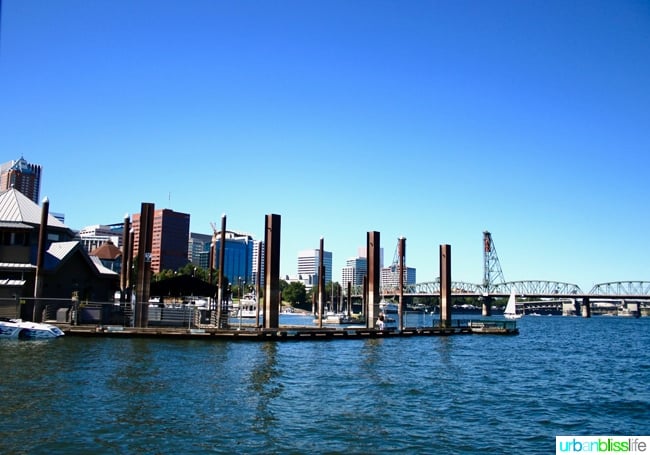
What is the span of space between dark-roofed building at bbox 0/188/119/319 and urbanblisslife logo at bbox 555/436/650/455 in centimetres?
4508

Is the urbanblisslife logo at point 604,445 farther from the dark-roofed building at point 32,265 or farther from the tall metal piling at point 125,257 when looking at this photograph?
the tall metal piling at point 125,257

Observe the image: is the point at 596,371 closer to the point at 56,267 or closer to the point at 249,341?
the point at 249,341

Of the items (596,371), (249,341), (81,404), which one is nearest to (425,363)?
(596,371)

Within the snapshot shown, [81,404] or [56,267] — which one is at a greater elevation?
[56,267]

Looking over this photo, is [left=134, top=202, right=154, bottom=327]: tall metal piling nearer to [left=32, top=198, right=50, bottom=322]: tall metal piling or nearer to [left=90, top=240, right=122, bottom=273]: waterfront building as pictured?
[left=32, top=198, right=50, bottom=322]: tall metal piling

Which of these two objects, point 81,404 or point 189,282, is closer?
point 81,404

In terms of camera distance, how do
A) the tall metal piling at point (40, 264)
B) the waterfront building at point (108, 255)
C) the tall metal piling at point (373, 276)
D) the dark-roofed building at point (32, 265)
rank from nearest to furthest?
the tall metal piling at point (40, 264)
the dark-roofed building at point (32, 265)
the tall metal piling at point (373, 276)
the waterfront building at point (108, 255)

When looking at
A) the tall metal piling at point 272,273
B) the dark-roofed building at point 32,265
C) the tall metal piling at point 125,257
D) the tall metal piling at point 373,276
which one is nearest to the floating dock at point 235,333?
the tall metal piling at point 272,273

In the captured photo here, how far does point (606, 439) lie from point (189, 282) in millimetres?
48251

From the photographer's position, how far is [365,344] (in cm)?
5512

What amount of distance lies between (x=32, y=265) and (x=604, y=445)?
164 feet

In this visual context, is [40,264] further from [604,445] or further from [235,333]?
[604,445]

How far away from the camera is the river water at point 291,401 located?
61.5 feet

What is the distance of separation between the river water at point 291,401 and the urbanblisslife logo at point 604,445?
2.63 meters
